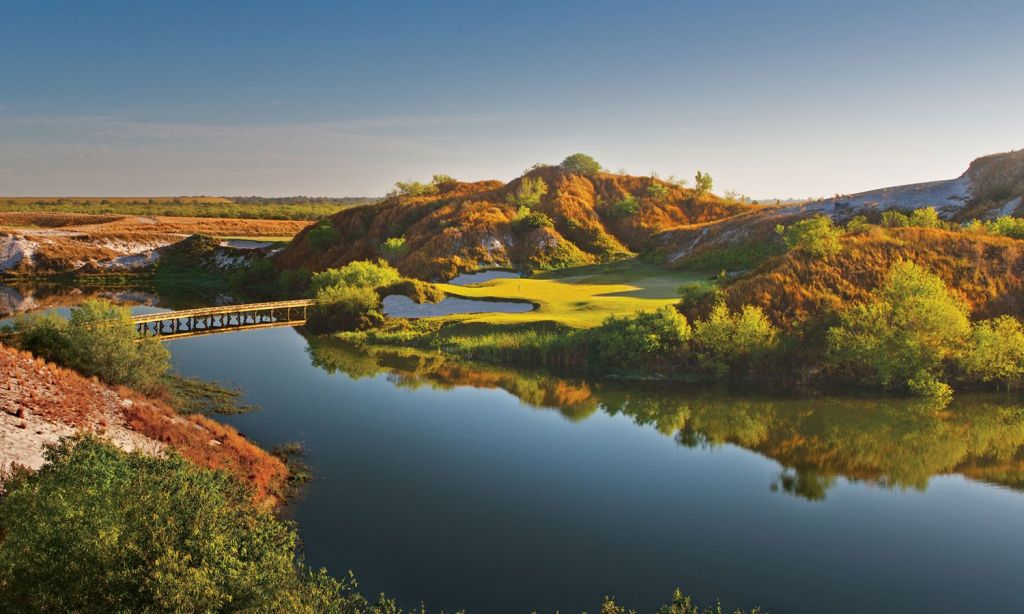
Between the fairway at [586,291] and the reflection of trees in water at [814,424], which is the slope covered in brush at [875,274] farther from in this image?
the reflection of trees in water at [814,424]

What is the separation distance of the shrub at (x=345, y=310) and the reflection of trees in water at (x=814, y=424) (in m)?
11.6

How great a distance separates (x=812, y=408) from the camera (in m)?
30.4

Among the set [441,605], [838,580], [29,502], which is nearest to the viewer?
[29,502]

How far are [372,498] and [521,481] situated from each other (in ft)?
14.8

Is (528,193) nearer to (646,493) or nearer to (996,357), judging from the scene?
(996,357)

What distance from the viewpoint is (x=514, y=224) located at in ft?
255

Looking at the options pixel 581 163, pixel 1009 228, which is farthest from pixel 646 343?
pixel 581 163

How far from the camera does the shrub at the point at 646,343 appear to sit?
36094 mm

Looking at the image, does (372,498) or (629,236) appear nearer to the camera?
(372,498)

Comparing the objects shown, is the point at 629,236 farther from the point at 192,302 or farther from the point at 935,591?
the point at 935,591

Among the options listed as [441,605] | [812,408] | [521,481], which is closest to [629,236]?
[812,408]

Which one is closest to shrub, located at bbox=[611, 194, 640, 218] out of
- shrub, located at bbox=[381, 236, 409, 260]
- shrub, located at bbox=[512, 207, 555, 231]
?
shrub, located at bbox=[512, 207, 555, 231]

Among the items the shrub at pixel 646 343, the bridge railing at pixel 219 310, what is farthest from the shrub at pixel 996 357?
the bridge railing at pixel 219 310

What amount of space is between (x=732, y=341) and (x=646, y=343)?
13.7 feet
